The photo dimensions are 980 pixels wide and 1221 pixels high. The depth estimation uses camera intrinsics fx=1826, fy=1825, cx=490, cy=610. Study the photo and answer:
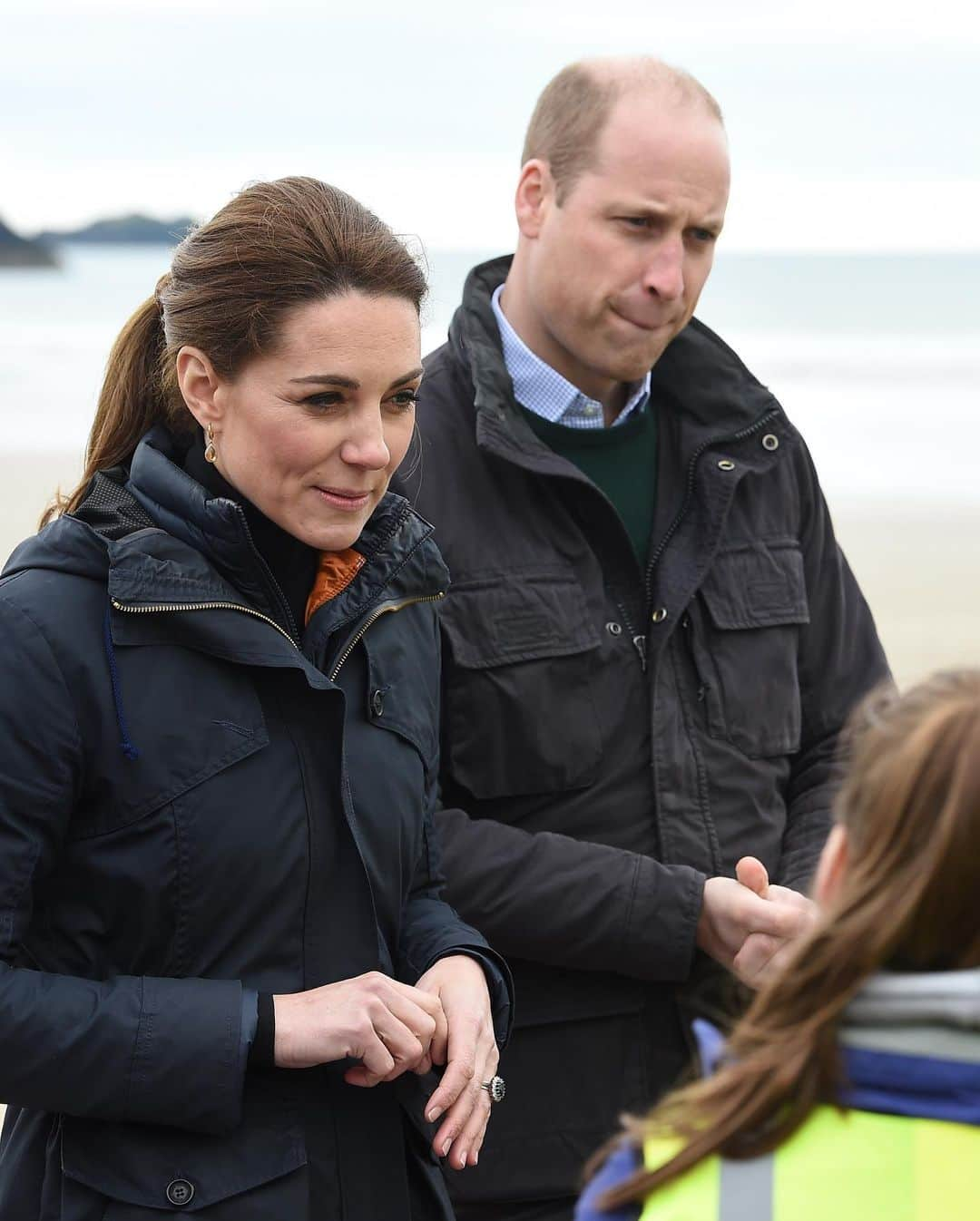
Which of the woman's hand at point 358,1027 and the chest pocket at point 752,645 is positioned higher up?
the chest pocket at point 752,645

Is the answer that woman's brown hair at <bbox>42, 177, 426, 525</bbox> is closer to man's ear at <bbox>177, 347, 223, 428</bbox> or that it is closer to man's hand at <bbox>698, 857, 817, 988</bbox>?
man's ear at <bbox>177, 347, 223, 428</bbox>

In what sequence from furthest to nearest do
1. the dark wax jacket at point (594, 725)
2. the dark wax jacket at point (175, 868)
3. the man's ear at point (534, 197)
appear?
the man's ear at point (534, 197) < the dark wax jacket at point (594, 725) < the dark wax jacket at point (175, 868)

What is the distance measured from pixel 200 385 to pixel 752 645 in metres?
1.17

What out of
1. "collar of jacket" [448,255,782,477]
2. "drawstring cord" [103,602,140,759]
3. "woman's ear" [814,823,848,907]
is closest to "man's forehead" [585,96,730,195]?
"collar of jacket" [448,255,782,477]

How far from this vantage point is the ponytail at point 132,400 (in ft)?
7.75

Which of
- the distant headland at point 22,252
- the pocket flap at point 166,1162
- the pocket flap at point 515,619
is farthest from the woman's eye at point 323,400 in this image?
the distant headland at point 22,252

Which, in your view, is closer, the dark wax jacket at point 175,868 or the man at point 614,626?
the dark wax jacket at point 175,868

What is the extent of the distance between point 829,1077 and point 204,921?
3.11ft

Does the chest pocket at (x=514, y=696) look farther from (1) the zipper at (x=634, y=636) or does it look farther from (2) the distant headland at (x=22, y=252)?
(2) the distant headland at (x=22, y=252)

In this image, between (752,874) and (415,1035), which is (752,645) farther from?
(415,1035)

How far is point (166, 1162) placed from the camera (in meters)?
2.07

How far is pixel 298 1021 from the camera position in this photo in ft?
6.89

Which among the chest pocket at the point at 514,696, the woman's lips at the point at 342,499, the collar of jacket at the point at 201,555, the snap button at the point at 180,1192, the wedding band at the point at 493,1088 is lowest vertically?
the snap button at the point at 180,1192

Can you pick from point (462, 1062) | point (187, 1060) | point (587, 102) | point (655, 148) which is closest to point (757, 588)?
point (655, 148)
